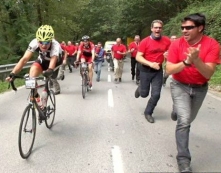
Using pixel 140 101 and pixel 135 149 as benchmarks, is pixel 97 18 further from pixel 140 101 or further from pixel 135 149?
pixel 135 149

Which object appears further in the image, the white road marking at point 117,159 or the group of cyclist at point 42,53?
the group of cyclist at point 42,53

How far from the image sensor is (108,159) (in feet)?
15.2

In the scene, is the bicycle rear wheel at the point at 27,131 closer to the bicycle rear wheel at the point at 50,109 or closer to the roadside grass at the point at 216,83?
the bicycle rear wheel at the point at 50,109

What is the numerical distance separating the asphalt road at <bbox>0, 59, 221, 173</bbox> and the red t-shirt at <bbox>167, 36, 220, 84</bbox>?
123 cm

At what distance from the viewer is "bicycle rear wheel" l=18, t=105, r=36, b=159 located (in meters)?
4.62

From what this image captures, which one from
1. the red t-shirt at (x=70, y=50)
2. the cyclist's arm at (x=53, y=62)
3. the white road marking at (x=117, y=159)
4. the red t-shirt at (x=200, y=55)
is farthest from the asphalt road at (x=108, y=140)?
the red t-shirt at (x=70, y=50)

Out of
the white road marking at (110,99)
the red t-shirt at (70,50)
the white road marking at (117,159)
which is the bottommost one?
the red t-shirt at (70,50)

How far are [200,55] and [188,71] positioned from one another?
35cm

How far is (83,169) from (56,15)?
30571 millimetres

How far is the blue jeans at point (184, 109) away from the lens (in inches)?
162

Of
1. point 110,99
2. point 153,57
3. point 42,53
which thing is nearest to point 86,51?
point 110,99

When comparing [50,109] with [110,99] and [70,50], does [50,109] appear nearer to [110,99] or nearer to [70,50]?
[110,99]

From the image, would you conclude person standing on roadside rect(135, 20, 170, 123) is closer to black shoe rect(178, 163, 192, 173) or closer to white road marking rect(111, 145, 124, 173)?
white road marking rect(111, 145, 124, 173)

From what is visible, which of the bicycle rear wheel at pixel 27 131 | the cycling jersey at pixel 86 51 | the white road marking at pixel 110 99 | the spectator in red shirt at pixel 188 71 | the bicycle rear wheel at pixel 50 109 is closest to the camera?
the spectator in red shirt at pixel 188 71
